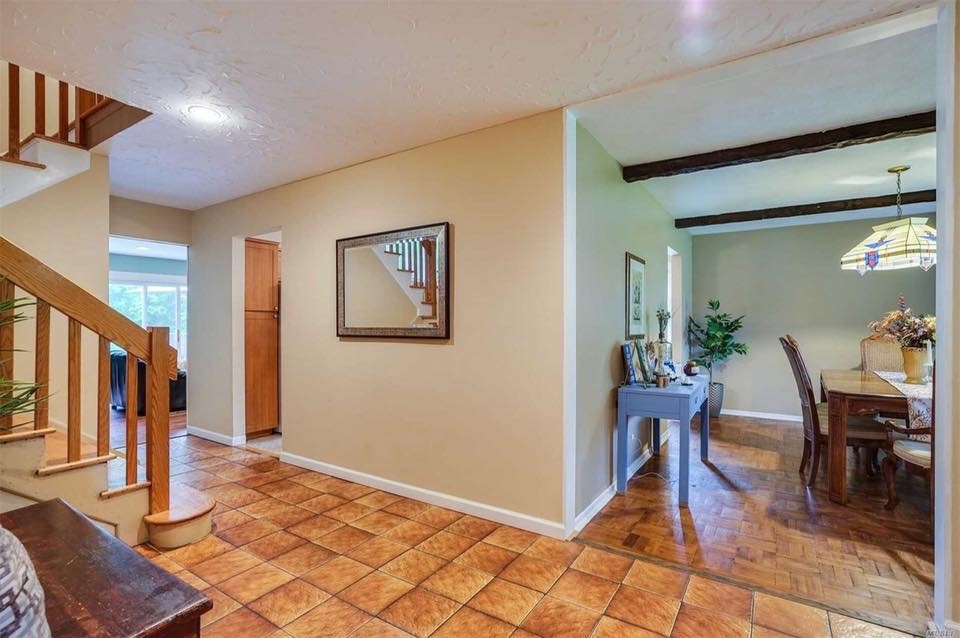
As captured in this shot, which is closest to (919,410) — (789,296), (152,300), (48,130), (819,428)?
(819,428)

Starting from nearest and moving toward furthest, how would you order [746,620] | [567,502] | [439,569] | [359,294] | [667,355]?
[746,620] → [439,569] → [567,502] → [359,294] → [667,355]

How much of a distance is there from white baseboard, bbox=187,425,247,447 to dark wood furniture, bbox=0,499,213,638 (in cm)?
361

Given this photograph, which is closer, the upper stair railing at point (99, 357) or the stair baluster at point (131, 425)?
the upper stair railing at point (99, 357)

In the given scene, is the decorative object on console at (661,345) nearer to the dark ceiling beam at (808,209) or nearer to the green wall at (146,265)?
the dark ceiling beam at (808,209)

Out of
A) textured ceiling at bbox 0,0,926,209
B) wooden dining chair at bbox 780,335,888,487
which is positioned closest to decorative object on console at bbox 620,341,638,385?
wooden dining chair at bbox 780,335,888,487

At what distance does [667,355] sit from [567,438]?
2084 millimetres

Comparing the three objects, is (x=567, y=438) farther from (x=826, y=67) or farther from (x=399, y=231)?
(x=826, y=67)

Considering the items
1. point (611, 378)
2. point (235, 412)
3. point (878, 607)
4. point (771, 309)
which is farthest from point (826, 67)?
point (235, 412)

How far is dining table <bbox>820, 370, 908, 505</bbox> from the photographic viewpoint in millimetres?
2783

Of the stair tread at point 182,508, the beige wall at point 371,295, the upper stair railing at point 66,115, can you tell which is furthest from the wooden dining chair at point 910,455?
the upper stair railing at point 66,115

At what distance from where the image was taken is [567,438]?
2.54 m

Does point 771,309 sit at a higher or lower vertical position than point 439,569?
higher

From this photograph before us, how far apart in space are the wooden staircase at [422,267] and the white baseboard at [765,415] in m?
4.68

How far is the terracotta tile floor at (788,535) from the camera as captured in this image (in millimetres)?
2035
